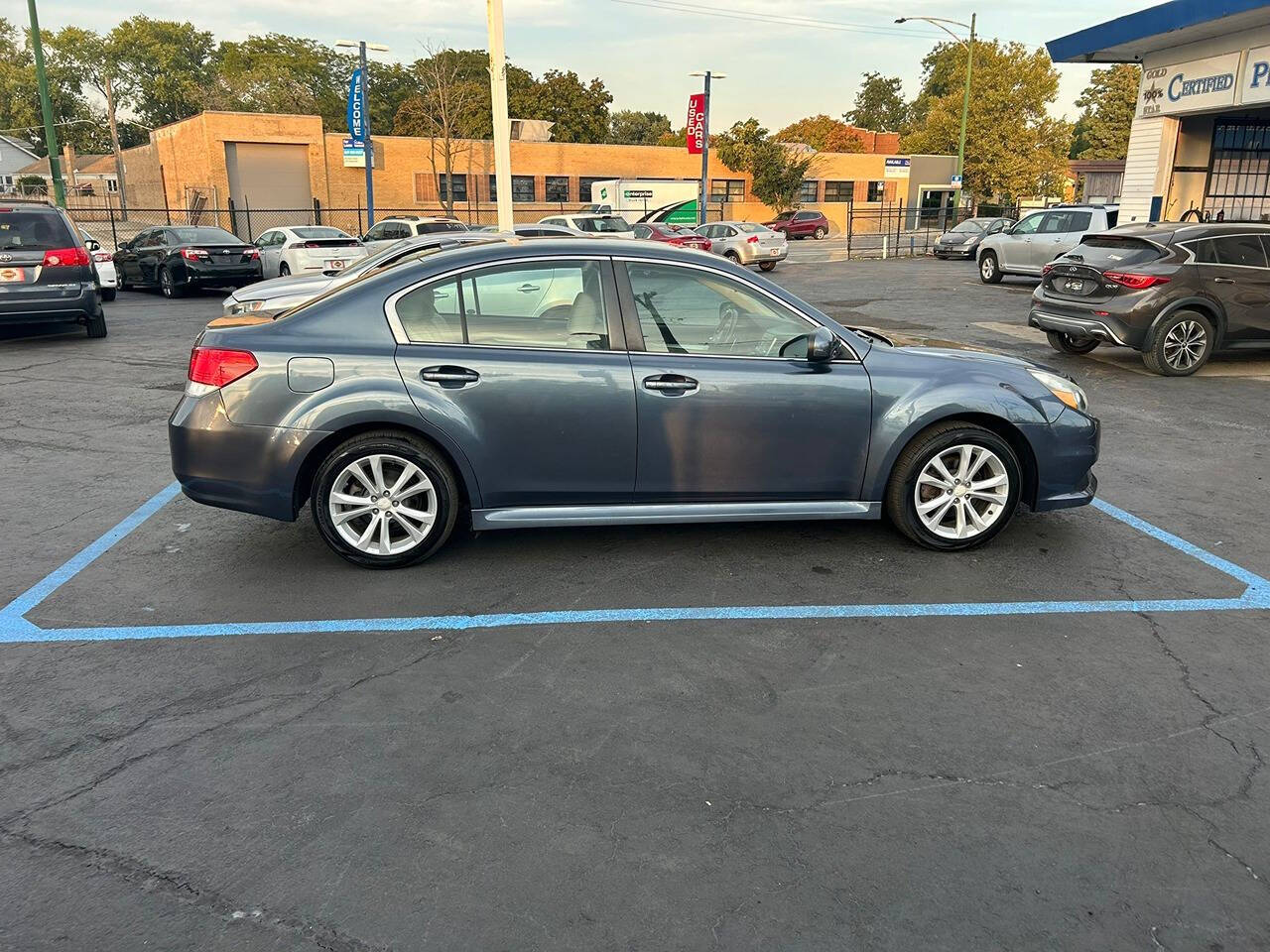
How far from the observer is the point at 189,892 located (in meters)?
2.66

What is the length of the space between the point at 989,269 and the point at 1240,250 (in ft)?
42.0

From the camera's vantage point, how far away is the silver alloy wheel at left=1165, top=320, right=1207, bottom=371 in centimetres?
1073

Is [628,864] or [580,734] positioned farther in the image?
[580,734]

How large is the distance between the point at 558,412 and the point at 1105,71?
8337cm

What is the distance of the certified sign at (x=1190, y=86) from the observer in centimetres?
1694

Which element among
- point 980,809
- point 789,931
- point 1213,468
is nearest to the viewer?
point 789,931

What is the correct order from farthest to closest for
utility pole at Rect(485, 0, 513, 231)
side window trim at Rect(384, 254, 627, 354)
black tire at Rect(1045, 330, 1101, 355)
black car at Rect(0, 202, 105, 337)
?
utility pole at Rect(485, 0, 513, 231) → black tire at Rect(1045, 330, 1101, 355) → black car at Rect(0, 202, 105, 337) → side window trim at Rect(384, 254, 627, 354)

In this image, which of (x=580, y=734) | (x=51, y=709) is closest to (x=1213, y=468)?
(x=580, y=734)

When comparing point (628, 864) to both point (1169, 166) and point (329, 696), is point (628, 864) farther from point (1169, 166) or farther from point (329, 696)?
point (1169, 166)

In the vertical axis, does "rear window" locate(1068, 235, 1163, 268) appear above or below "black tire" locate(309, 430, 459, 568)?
above

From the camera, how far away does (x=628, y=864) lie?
2.79 meters

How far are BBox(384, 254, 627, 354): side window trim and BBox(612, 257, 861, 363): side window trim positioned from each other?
2 cm

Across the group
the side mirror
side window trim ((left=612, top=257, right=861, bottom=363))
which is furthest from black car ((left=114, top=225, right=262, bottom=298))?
the side mirror

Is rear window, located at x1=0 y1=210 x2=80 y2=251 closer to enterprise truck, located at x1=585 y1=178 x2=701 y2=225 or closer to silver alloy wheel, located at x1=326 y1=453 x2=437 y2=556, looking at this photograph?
silver alloy wheel, located at x1=326 y1=453 x2=437 y2=556
